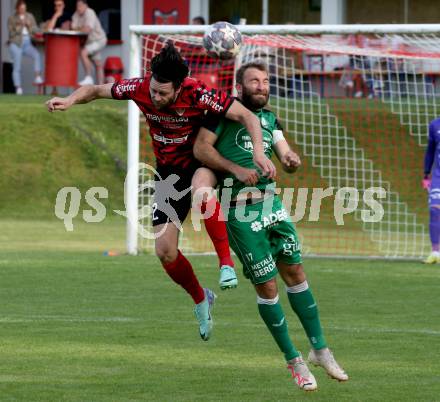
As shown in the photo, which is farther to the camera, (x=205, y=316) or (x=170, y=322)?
(x=170, y=322)

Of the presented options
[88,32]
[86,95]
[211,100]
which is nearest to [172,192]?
[86,95]

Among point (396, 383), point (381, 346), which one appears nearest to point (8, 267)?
point (381, 346)

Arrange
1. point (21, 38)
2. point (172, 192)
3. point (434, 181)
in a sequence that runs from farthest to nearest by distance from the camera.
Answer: point (21, 38) < point (434, 181) < point (172, 192)

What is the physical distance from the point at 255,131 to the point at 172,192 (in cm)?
163

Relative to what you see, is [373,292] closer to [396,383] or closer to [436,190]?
[436,190]

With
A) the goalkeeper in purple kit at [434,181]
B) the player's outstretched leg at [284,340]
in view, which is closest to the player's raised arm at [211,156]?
the player's outstretched leg at [284,340]

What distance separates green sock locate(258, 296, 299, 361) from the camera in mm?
8367

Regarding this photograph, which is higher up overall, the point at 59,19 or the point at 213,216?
the point at 59,19

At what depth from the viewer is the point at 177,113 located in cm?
933

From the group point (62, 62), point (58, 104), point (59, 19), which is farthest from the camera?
point (59, 19)

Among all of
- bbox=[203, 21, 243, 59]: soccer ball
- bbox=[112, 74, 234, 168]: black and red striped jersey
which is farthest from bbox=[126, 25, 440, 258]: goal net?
bbox=[112, 74, 234, 168]: black and red striped jersey

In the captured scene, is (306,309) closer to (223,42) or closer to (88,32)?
(223,42)

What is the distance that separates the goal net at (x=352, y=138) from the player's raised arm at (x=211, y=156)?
32.0ft

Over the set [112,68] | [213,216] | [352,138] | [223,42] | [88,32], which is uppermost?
[223,42]
